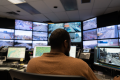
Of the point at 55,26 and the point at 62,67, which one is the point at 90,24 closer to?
the point at 55,26

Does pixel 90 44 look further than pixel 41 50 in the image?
Yes

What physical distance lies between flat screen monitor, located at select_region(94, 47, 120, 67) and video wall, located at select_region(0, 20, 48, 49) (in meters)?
3.61

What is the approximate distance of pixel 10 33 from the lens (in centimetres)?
427

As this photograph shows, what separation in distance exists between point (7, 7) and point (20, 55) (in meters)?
2.52

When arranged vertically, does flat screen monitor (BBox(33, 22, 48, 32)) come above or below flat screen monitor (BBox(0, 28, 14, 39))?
above

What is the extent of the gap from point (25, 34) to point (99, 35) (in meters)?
3.68

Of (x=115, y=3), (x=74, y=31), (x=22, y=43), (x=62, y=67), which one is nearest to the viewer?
(x=62, y=67)

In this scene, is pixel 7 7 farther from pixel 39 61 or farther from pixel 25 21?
pixel 39 61

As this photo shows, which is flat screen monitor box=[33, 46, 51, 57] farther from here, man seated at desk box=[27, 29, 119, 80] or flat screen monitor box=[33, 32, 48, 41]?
flat screen monitor box=[33, 32, 48, 41]

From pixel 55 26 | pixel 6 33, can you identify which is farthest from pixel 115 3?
pixel 6 33

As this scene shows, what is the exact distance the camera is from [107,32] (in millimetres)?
3508

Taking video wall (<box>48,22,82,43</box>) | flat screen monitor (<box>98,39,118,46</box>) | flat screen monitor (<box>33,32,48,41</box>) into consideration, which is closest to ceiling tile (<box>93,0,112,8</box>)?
flat screen monitor (<box>98,39,118,46</box>)

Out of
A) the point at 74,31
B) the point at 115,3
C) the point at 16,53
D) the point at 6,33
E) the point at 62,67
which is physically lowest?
the point at 16,53

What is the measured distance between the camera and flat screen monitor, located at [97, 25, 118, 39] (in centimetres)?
331
